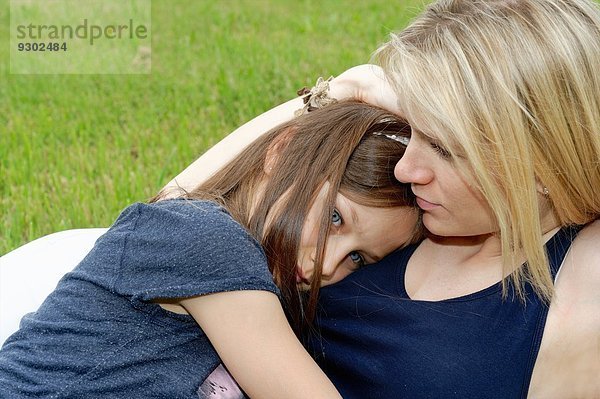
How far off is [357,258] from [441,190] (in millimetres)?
414

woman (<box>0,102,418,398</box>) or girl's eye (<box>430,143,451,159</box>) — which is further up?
girl's eye (<box>430,143,451,159</box>)

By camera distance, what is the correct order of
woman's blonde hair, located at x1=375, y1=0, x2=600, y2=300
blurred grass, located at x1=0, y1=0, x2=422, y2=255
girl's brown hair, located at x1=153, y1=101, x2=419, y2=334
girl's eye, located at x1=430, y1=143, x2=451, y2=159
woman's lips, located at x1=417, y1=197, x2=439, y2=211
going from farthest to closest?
blurred grass, located at x1=0, y1=0, x2=422, y2=255
girl's brown hair, located at x1=153, y1=101, x2=419, y2=334
woman's lips, located at x1=417, y1=197, x2=439, y2=211
girl's eye, located at x1=430, y1=143, x2=451, y2=159
woman's blonde hair, located at x1=375, y1=0, x2=600, y2=300

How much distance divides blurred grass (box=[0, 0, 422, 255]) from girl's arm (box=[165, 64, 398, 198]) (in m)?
1.04

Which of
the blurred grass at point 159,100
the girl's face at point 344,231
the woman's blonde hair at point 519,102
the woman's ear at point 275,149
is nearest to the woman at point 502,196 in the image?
the woman's blonde hair at point 519,102

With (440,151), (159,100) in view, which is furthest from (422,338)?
(159,100)

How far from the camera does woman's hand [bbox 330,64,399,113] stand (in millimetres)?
2287

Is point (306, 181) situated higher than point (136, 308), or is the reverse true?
point (306, 181)

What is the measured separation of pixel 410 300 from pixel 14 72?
3612 mm

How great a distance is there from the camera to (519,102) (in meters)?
1.77

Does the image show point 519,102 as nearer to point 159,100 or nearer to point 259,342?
point 259,342

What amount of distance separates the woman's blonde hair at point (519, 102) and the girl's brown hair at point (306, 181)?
318mm

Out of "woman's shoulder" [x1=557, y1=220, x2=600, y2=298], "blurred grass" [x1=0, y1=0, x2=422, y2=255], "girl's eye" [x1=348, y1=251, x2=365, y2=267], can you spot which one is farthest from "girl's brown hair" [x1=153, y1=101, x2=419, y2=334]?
"blurred grass" [x1=0, y1=0, x2=422, y2=255]

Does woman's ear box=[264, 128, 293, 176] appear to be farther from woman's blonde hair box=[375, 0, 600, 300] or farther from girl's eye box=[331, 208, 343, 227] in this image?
woman's blonde hair box=[375, 0, 600, 300]

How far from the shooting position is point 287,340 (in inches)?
75.9
